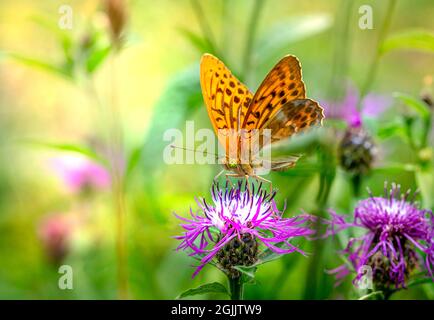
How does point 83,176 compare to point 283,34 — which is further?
point 83,176

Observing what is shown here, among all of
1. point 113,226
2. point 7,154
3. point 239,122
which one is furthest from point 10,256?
point 239,122

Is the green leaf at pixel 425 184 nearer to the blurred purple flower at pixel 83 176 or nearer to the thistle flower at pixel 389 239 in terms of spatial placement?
the thistle flower at pixel 389 239

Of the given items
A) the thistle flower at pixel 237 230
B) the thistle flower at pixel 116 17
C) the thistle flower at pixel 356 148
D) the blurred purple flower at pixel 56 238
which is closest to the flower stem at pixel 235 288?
the thistle flower at pixel 237 230

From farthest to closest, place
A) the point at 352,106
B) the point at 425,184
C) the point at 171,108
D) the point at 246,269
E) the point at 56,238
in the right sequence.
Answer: the point at 56,238
the point at 352,106
the point at 171,108
the point at 425,184
the point at 246,269

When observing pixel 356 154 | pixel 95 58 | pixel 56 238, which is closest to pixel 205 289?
pixel 356 154

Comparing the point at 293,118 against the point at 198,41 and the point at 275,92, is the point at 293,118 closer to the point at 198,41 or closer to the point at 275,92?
the point at 275,92

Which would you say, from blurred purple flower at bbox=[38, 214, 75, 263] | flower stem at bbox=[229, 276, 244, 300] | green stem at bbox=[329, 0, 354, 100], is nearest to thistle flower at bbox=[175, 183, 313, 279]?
flower stem at bbox=[229, 276, 244, 300]
